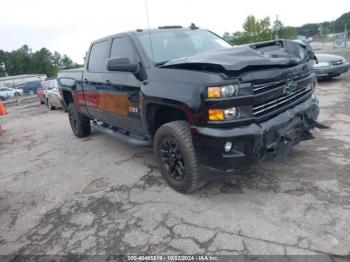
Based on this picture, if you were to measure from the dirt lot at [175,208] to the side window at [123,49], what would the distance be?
5.45ft

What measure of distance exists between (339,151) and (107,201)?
326cm

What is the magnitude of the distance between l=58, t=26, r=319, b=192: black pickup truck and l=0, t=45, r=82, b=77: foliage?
88867 mm

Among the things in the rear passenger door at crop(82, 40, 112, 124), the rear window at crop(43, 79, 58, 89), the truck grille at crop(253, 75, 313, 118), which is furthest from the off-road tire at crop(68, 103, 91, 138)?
the rear window at crop(43, 79, 58, 89)

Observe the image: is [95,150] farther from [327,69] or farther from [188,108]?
[327,69]

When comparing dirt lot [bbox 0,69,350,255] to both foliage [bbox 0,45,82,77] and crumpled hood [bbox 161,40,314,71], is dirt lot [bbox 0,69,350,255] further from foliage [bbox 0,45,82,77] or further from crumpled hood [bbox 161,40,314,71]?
foliage [bbox 0,45,82,77]

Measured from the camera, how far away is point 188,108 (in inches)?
130

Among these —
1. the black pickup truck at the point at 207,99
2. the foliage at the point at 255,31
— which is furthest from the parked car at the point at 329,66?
the foliage at the point at 255,31

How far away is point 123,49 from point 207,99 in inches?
81.2


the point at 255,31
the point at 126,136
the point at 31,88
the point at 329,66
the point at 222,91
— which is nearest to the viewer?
the point at 222,91

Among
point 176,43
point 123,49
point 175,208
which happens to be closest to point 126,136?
point 123,49

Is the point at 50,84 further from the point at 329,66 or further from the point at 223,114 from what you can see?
the point at 223,114

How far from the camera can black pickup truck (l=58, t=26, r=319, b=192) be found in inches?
124

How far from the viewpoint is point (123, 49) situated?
15.4ft

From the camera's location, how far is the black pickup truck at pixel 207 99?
10.3 feet
